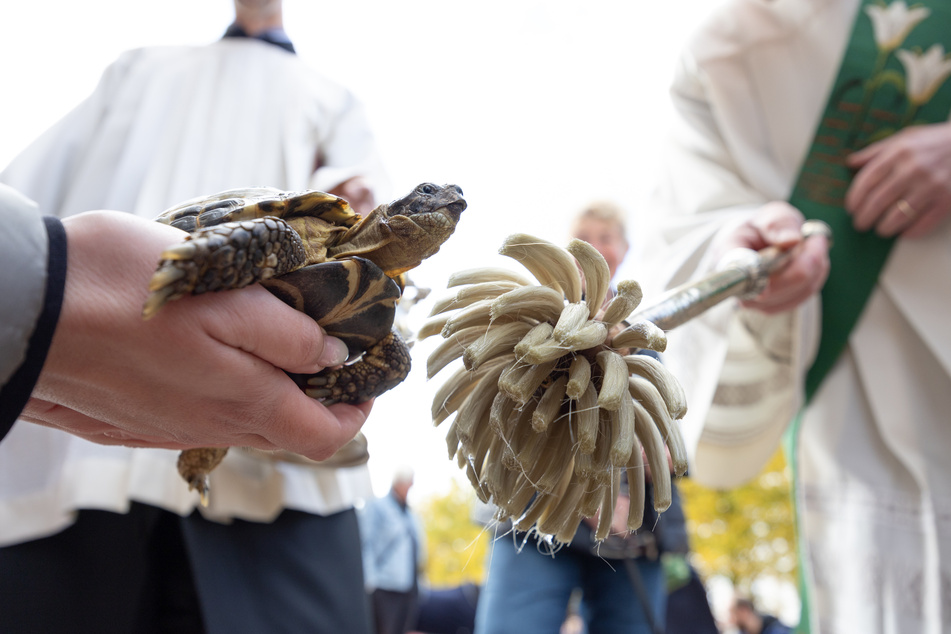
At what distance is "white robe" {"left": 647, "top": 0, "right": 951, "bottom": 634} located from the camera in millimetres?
2219

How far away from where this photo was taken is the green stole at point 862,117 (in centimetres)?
247

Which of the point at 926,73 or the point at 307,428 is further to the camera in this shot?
the point at 926,73

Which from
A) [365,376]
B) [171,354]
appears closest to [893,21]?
[365,376]

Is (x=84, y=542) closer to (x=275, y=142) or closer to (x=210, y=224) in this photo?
(x=210, y=224)

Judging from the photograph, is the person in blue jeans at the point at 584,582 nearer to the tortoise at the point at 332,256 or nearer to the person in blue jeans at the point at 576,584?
the person in blue jeans at the point at 576,584

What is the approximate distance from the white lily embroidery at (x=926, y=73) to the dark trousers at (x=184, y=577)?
8.32 feet

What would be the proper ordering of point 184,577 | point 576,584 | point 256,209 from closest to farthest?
point 256,209
point 184,577
point 576,584

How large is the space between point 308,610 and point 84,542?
62 cm

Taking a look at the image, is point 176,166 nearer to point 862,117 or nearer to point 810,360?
point 810,360

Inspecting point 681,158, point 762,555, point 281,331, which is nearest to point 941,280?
point 681,158

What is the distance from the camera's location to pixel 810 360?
2525 mm

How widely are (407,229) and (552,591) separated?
1.85m

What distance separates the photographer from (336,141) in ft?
7.70

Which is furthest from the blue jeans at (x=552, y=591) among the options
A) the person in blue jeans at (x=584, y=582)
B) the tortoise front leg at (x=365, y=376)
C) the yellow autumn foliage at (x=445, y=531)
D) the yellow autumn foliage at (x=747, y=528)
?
the yellow autumn foliage at (x=445, y=531)
